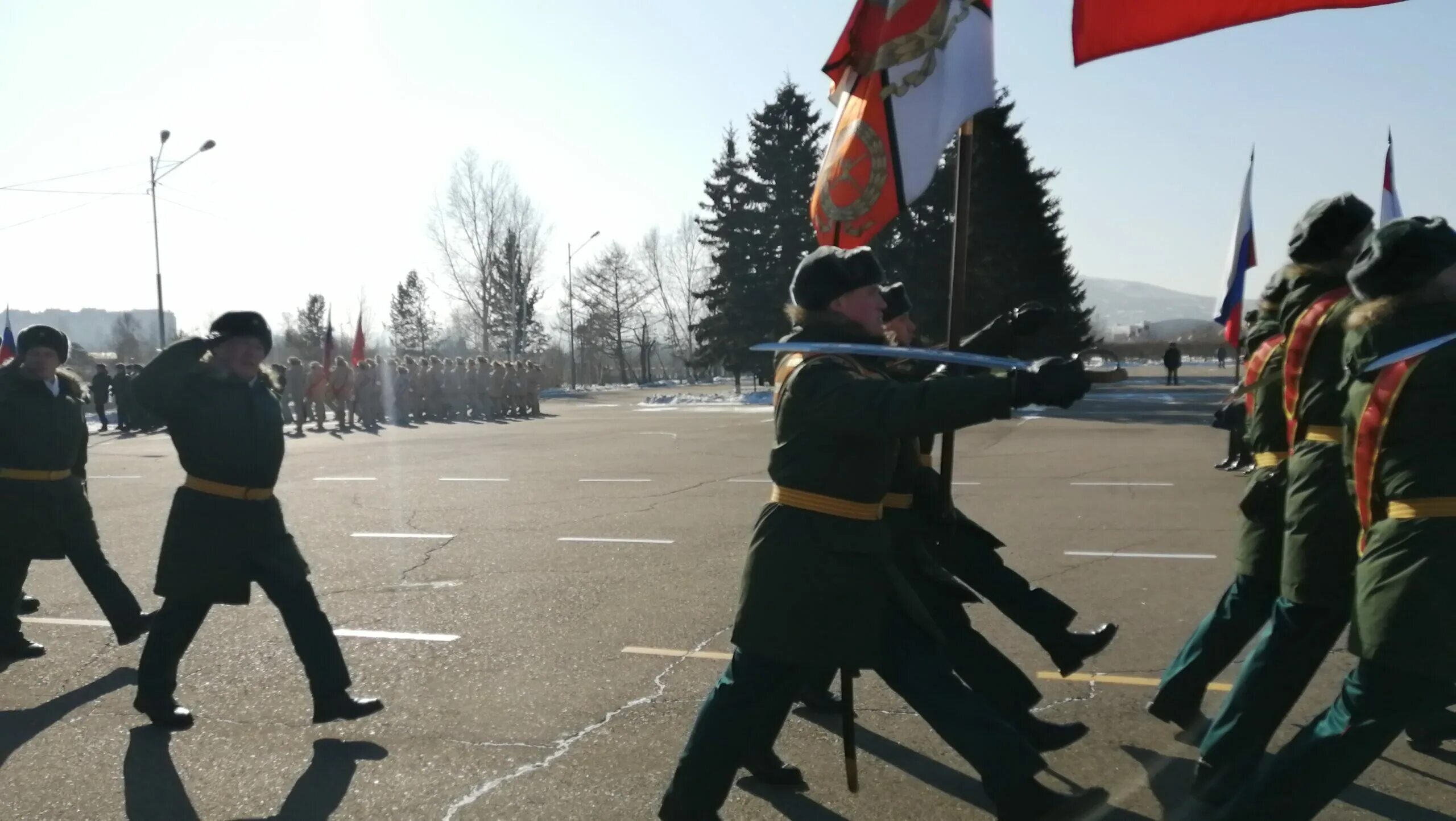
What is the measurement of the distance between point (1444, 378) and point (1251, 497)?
1.29 metres

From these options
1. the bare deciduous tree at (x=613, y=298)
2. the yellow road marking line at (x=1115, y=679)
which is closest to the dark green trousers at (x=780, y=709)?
the yellow road marking line at (x=1115, y=679)

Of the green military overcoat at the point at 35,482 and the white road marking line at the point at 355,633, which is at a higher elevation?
the green military overcoat at the point at 35,482

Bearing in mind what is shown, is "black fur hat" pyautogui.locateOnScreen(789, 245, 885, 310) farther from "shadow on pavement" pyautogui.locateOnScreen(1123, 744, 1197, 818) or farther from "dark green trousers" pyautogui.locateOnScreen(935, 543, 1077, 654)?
"shadow on pavement" pyautogui.locateOnScreen(1123, 744, 1197, 818)

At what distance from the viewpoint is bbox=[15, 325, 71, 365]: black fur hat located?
607 cm

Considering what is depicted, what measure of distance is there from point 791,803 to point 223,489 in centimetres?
274

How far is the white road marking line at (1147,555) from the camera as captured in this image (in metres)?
8.12

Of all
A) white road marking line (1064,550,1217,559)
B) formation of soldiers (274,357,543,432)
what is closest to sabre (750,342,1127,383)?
white road marking line (1064,550,1217,559)

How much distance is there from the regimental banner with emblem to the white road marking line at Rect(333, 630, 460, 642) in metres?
2.98

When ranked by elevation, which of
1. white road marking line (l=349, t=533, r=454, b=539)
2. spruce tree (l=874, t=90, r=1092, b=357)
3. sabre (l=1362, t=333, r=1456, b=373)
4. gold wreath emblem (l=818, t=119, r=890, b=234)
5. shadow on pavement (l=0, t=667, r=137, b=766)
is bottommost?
shadow on pavement (l=0, t=667, r=137, b=766)

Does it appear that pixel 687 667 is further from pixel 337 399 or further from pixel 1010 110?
pixel 1010 110

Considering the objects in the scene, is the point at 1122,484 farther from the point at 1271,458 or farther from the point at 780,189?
the point at 780,189

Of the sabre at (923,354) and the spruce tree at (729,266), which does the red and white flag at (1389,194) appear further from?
the spruce tree at (729,266)

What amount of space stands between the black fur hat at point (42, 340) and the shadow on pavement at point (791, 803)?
440 cm

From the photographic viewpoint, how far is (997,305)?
3497 cm
